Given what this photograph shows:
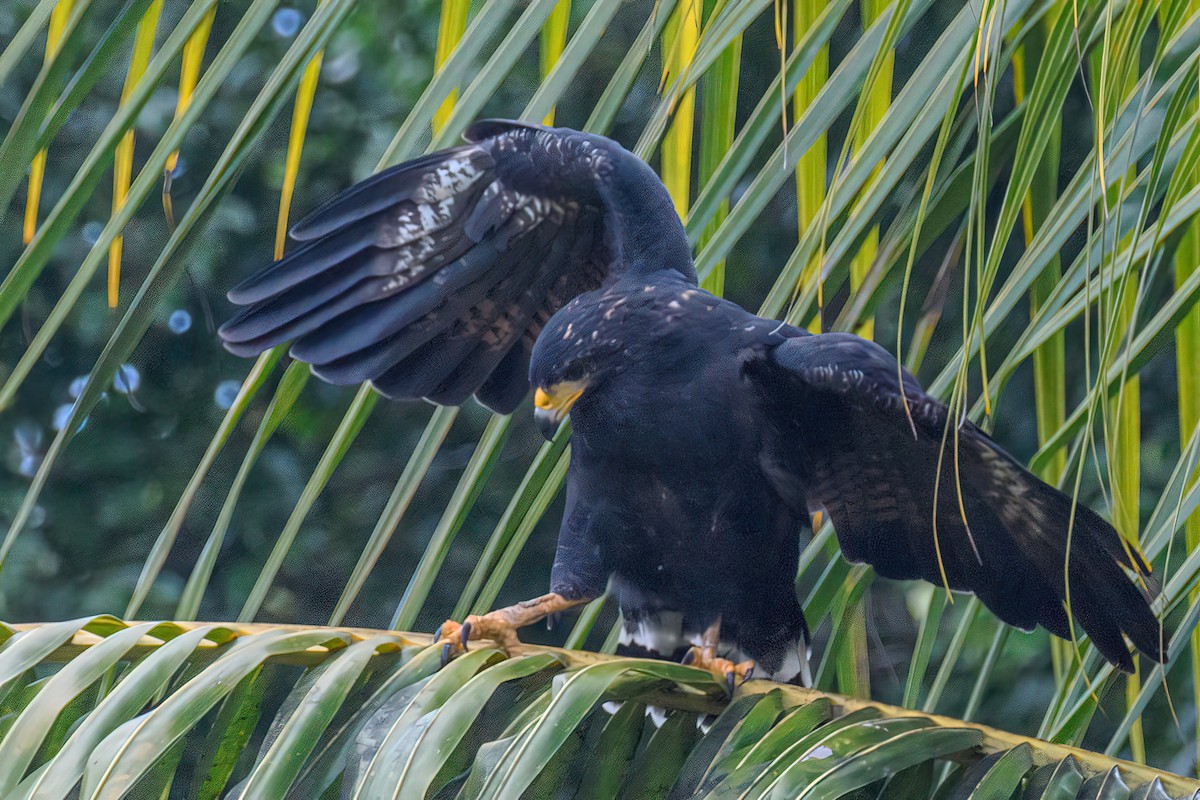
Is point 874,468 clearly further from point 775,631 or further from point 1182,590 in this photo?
point 1182,590

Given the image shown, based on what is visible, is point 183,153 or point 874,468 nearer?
point 874,468

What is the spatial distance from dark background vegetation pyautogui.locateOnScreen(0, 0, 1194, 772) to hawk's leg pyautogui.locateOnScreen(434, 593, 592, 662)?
1.38 m

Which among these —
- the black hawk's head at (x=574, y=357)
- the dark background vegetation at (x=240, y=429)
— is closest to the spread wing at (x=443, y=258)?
the black hawk's head at (x=574, y=357)

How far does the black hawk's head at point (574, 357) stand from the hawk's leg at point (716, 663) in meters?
0.29

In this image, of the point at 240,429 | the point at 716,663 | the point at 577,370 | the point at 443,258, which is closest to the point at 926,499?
the point at 716,663

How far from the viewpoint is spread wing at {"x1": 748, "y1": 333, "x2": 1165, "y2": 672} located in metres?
1.19

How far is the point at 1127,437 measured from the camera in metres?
1.18

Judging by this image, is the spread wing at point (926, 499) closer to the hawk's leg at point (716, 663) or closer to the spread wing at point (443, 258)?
the hawk's leg at point (716, 663)

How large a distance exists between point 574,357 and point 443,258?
11.7 inches

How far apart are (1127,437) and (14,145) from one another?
0.90 meters

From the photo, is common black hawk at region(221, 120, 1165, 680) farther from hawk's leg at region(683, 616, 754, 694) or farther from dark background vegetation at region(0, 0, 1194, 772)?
dark background vegetation at region(0, 0, 1194, 772)

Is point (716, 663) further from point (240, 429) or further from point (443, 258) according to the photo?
point (240, 429)

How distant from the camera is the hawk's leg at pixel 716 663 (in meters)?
1.28

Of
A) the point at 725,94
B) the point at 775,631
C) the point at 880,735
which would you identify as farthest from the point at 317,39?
the point at 775,631
